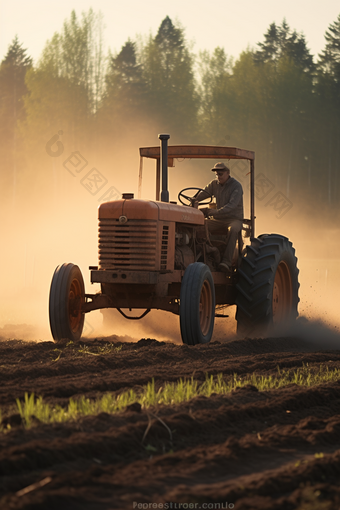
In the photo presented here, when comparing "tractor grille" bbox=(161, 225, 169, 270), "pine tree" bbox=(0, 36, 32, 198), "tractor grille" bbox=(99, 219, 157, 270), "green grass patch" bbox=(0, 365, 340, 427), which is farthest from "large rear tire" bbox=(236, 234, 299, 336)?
"pine tree" bbox=(0, 36, 32, 198)

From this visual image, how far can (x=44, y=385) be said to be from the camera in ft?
18.8

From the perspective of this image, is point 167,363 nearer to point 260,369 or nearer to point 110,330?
point 260,369

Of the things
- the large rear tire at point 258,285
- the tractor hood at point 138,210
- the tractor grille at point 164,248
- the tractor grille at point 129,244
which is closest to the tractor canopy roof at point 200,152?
the large rear tire at point 258,285

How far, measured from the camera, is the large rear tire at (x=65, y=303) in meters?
8.45

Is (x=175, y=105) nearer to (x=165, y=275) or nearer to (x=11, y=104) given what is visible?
(x=11, y=104)

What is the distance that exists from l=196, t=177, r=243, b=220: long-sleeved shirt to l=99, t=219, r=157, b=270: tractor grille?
5.39ft

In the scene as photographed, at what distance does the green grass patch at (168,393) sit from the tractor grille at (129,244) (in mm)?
2222

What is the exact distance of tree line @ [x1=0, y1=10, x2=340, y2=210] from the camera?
125 ft

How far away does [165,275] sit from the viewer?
8641 millimetres

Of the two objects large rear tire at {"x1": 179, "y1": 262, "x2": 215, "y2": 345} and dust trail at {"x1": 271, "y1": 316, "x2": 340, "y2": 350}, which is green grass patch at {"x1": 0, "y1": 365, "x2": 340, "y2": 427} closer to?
large rear tire at {"x1": 179, "y1": 262, "x2": 215, "y2": 345}

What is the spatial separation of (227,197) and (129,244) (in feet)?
6.98

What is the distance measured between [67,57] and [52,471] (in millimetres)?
36633

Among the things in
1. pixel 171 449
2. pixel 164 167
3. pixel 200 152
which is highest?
pixel 200 152

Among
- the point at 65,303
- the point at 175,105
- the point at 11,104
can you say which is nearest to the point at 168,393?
the point at 65,303
